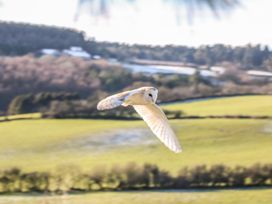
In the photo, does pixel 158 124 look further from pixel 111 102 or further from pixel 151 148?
pixel 151 148

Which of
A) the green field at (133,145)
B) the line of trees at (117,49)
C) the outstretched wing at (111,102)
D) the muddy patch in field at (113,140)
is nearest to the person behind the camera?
the outstretched wing at (111,102)

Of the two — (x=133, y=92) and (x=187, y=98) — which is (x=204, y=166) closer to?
(x=187, y=98)

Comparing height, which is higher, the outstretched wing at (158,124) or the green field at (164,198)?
the outstretched wing at (158,124)

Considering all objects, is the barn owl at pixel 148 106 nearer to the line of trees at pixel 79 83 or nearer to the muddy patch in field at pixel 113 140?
the line of trees at pixel 79 83

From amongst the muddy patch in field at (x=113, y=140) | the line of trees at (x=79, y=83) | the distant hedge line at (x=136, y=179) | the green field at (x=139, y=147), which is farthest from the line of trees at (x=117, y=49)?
Answer: the muddy patch in field at (x=113, y=140)

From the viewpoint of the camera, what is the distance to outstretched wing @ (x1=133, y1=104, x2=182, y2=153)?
229 centimetres

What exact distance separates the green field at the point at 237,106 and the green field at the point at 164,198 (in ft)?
3.98

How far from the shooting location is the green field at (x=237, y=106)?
8870 millimetres

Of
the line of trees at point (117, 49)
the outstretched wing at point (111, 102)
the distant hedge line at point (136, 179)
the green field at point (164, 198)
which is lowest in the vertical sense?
the green field at point (164, 198)

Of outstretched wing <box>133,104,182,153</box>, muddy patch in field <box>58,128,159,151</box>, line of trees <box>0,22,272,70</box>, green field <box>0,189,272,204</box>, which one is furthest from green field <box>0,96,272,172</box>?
outstretched wing <box>133,104,182,153</box>

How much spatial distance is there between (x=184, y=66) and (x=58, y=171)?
602 centimetres

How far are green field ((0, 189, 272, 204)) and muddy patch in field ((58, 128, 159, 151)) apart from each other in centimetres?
99

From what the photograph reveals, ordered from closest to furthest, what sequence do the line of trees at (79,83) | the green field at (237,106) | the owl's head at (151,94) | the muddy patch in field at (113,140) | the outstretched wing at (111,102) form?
the outstretched wing at (111,102)
the owl's head at (151,94)
the line of trees at (79,83)
the green field at (237,106)
the muddy patch in field at (113,140)

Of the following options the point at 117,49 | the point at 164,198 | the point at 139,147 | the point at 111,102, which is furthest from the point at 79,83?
the point at 139,147
